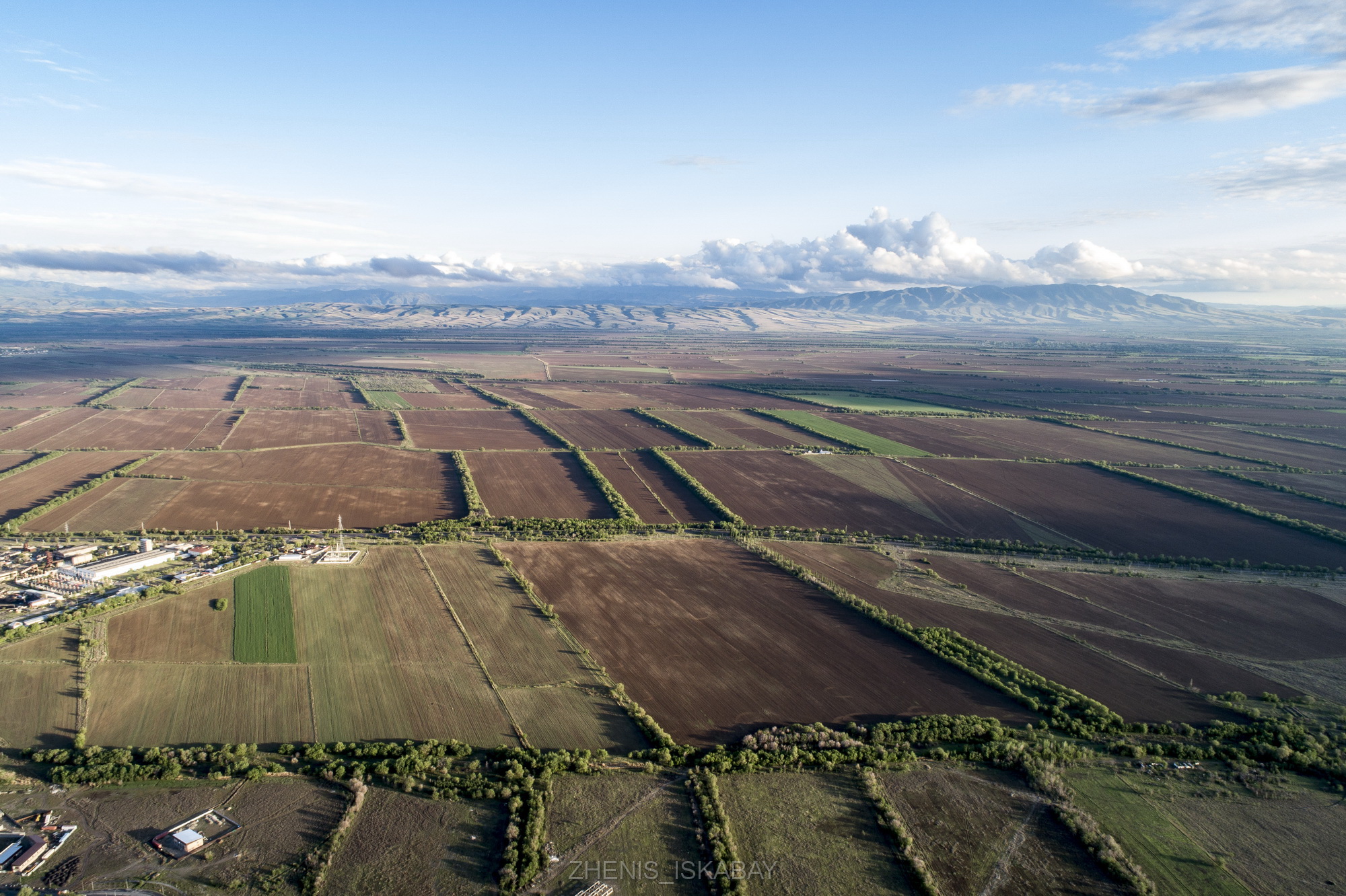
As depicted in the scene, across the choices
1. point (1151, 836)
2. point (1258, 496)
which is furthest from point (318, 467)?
point (1258, 496)

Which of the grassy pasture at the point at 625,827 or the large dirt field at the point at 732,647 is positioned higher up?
the large dirt field at the point at 732,647

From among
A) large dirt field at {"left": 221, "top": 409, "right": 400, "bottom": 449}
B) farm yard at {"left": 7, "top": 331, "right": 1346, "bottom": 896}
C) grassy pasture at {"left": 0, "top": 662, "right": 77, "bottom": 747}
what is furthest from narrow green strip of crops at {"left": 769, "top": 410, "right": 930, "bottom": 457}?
grassy pasture at {"left": 0, "top": 662, "right": 77, "bottom": 747}

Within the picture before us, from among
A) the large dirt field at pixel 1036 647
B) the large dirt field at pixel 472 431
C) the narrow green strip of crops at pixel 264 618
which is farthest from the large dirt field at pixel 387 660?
the large dirt field at pixel 472 431

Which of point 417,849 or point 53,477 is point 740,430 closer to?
point 53,477

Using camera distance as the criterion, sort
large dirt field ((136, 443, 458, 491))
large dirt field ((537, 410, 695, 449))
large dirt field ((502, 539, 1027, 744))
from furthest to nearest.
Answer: large dirt field ((537, 410, 695, 449))
large dirt field ((136, 443, 458, 491))
large dirt field ((502, 539, 1027, 744))

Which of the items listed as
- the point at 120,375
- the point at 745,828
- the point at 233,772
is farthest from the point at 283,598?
the point at 120,375

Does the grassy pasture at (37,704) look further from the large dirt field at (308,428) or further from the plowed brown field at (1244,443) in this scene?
the plowed brown field at (1244,443)

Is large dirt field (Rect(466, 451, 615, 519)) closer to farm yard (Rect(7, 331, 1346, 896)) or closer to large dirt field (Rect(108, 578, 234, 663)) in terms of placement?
farm yard (Rect(7, 331, 1346, 896))
